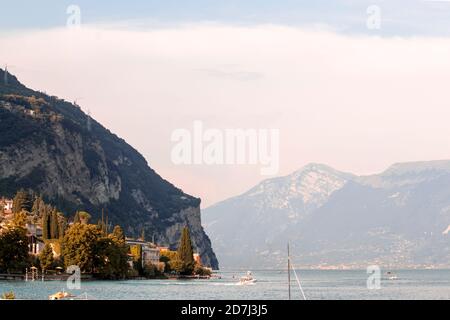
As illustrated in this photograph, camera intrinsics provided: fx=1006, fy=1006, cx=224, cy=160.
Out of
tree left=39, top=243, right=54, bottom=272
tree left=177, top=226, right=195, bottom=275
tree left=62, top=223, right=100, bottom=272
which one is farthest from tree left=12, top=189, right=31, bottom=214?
tree left=62, top=223, right=100, bottom=272

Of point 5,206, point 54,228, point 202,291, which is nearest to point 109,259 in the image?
point 54,228

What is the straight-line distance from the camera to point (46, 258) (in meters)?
84.3

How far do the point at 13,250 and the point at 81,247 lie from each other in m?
6.27

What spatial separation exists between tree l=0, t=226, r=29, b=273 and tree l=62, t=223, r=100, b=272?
4.22 m

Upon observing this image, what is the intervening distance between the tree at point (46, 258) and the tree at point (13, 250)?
2.27 metres

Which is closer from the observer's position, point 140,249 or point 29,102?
point 140,249

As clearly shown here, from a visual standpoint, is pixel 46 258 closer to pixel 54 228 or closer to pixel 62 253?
pixel 62 253

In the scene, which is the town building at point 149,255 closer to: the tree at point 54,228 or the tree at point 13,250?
the tree at point 54,228

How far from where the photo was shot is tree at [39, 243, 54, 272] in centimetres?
8369

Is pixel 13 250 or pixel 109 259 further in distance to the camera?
pixel 109 259
